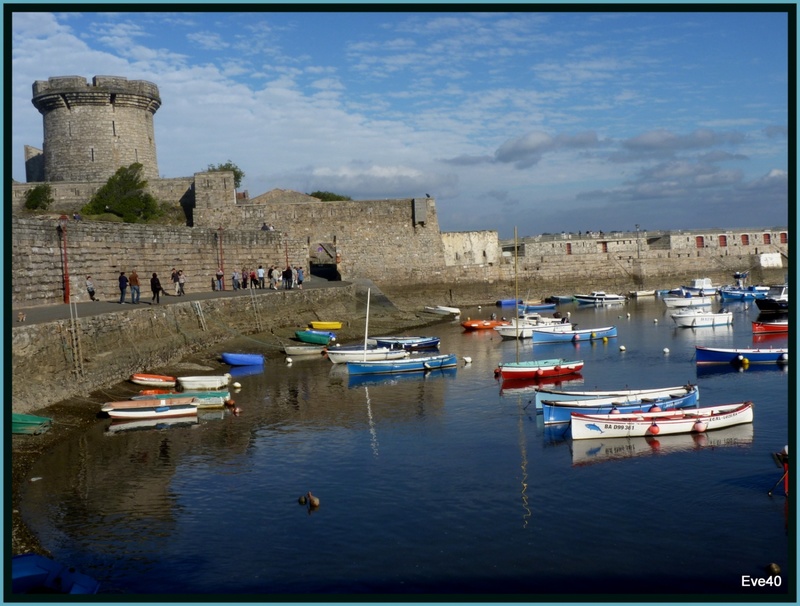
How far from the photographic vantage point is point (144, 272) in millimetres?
27406

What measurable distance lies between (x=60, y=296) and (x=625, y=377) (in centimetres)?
1566

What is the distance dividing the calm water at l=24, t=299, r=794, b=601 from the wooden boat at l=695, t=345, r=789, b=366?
4.74m

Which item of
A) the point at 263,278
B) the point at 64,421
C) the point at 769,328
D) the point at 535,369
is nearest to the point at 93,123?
the point at 263,278

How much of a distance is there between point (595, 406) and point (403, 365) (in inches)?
319

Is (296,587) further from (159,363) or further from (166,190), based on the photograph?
(166,190)

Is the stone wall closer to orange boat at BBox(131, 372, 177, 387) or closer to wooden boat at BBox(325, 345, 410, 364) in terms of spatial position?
orange boat at BBox(131, 372, 177, 387)

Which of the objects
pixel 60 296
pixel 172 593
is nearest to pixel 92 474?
pixel 172 593

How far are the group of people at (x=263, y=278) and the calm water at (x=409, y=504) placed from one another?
44.7 feet

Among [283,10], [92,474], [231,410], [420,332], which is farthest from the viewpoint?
[420,332]

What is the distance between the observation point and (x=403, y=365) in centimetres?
2395

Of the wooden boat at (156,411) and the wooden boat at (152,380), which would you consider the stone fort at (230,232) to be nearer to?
the wooden boat at (152,380)

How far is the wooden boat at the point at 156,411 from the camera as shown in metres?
16.4

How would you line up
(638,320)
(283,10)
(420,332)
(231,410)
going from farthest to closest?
(638,320)
(420,332)
(231,410)
(283,10)

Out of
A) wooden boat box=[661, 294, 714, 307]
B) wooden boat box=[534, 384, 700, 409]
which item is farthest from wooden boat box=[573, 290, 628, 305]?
wooden boat box=[534, 384, 700, 409]
